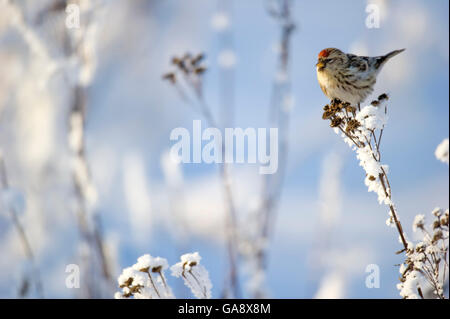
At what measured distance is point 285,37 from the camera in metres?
2.00

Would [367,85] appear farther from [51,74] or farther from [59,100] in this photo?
[59,100]

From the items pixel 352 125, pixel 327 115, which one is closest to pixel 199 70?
pixel 327 115

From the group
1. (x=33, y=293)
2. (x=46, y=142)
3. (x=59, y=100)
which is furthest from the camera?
(x=59, y=100)

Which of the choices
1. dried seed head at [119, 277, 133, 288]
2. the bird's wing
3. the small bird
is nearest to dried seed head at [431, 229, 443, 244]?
the small bird

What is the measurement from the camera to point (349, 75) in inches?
74.7

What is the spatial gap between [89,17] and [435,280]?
1.84 meters

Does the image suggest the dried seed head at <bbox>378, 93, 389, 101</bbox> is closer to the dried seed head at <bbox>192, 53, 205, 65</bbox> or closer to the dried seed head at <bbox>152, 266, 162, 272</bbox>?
the dried seed head at <bbox>152, 266, 162, 272</bbox>

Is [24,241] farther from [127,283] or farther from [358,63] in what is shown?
[358,63]

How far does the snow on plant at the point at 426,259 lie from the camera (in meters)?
1.20

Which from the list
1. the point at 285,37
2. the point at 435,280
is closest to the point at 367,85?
the point at 285,37

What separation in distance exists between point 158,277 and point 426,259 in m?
0.74

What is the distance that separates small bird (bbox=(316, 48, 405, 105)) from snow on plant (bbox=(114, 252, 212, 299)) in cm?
97

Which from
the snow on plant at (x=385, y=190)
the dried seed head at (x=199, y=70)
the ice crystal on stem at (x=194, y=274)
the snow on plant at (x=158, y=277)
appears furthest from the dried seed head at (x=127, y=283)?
the dried seed head at (x=199, y=70)

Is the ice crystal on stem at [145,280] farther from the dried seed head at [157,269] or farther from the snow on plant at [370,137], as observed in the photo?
the snow on plant at [370,137]
